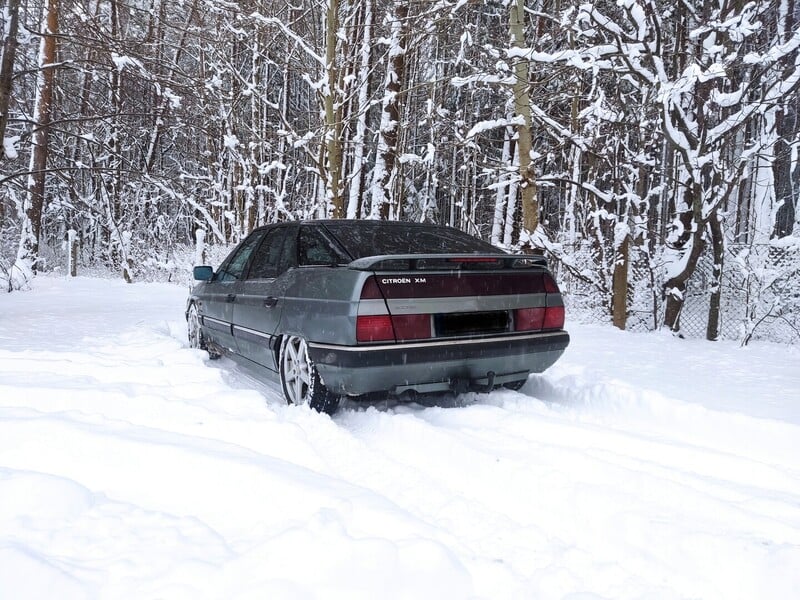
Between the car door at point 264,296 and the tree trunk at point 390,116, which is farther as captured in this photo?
the tree trunk at point 390,116

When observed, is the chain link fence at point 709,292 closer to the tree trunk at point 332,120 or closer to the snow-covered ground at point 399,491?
the snow-covered ground at point 399,491

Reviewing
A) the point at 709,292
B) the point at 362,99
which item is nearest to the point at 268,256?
the point at 709,292

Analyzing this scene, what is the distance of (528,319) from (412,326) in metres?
0.90

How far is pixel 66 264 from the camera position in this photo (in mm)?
20000

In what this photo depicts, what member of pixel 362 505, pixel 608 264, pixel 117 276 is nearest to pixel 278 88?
pixel 117 276

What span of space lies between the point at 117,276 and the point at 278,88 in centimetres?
932

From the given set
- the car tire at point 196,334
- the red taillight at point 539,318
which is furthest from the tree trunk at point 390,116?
the red taillight at point 539,318

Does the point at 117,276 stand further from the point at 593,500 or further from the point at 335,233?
the point at 593,500

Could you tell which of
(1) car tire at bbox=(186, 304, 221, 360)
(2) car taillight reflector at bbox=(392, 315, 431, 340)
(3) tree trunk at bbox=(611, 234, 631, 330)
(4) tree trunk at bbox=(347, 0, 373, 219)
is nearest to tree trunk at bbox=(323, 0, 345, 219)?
(4) tree trunk at bbox=(347, 0, 373, 219)

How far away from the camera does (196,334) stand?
5969 millimetres

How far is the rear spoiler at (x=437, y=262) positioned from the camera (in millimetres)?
3127

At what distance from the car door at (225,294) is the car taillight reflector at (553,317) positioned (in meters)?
2.56

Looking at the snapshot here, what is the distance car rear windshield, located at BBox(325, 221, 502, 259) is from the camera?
3.61 m

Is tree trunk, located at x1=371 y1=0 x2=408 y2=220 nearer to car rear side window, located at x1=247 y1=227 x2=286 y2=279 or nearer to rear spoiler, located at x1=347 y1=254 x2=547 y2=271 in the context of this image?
car rear side window, located at x1=247 y1=227 x2=286 y2=279
